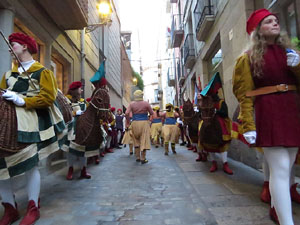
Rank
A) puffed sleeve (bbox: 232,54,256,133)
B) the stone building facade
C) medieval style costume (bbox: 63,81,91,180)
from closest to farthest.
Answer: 1. puffed sleeve (bbox: 232,54,256,133)
2. medieval style costume (bbox: 63,81,91,180)
3. the stone building facade

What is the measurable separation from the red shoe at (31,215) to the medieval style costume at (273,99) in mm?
2238

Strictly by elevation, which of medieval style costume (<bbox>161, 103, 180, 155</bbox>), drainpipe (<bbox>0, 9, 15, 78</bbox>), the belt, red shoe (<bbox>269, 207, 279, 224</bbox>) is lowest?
red shoe (<bbox>269, 207, 279, 224</bbox>)

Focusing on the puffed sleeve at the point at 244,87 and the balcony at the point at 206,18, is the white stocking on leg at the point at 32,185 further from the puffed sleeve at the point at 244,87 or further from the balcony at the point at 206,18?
the balcony at the point at 206,18

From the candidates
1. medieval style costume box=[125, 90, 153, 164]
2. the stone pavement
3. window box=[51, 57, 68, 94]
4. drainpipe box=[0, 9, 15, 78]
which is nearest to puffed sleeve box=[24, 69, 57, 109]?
the stone pavement

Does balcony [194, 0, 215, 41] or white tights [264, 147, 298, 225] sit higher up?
balcony [194, 0, 215, 41]

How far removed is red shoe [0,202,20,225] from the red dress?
8.23 ft

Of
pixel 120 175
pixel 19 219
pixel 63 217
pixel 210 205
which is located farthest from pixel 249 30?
pixel 120 175

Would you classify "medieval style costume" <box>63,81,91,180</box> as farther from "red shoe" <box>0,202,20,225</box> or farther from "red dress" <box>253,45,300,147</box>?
"red dress" <box>253,45,300,147</box>

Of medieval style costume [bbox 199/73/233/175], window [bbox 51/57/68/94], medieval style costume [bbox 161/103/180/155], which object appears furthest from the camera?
medieval style costume [bbox 161/103/180/155]

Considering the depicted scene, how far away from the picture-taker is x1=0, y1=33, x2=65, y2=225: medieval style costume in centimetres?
233

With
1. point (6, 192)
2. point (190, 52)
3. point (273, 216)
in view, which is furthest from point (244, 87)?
point (190, 52)

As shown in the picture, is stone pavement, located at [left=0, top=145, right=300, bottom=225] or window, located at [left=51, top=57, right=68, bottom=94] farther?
window, located at [left=51, top=57, right=68, bottom=94]

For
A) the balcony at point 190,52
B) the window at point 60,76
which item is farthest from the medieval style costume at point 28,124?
the balcony at point 190,52

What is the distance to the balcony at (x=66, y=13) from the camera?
19.1ft
